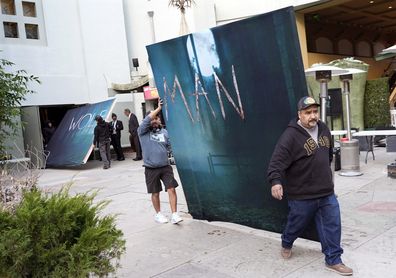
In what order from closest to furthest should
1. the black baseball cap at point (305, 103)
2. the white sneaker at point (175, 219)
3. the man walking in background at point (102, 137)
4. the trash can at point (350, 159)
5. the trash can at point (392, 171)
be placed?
the black baseball cap at point (305, 103) → the white sneaker at point (175, 219) → the trash can at point (392, 171) → the trash can at point (350, 159) → the man walking in background at point (102, 137)

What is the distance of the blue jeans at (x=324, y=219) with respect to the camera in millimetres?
4180

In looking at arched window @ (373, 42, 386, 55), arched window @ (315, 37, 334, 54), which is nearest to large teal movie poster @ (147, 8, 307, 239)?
arched window @ (315, 37, 334, 54)

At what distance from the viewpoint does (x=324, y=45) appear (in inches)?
853

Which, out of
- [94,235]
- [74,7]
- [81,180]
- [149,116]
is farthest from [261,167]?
[74,7]

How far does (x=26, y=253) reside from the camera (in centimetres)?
288

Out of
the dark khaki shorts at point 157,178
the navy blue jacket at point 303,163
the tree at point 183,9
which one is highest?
the tree at point 183,9

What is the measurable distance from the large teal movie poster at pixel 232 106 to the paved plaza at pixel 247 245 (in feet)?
1.32

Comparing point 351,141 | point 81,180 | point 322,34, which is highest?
point 322,34

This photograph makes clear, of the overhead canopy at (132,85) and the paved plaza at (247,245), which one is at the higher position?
the overhead canopy at (132,85)

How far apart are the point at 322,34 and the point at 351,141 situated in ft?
44.2

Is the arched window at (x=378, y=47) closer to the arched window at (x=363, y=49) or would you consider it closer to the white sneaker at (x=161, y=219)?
the arched window at (x=363, y=49)

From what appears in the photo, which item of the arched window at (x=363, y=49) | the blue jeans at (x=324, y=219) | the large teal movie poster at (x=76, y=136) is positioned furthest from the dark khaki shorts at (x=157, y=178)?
the arched window at (x=363, y=49)

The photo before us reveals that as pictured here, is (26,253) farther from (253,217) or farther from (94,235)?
(253,217)

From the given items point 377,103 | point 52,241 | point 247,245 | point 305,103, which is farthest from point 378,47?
point 52,241
